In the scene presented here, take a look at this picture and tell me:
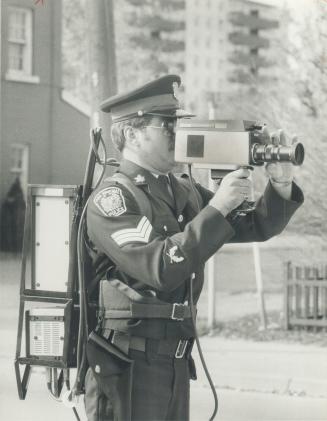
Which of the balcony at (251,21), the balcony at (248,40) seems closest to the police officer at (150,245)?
the balcony at (251,21)

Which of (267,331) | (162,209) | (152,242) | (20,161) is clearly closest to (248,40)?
(20,161)

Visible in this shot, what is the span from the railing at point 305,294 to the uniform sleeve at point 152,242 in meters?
4.38

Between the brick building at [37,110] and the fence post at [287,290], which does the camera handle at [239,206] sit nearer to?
the brick building at [37,110]

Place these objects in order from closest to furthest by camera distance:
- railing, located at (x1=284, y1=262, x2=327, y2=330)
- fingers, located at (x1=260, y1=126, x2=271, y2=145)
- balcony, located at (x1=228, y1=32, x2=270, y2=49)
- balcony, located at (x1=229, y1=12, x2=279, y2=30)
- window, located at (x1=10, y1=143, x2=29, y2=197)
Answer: fingers, located at (x1=260, y1=126, x2=271, y2=145), window, located at (x1=10, y1=143, x2=29, y2=197), balcony, located at (x1=229, y1=12, x2=279, y2=30), balcony, located at (x1=228, y1=32, x2=270, y2=49), railing, located at (x1=284, y1=262, x2=327, y2=330)

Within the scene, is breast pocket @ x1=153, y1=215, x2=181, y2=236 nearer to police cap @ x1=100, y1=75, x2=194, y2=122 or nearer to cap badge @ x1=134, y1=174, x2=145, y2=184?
cap badge @ x1=134, y1=174, x2=145, y2=184

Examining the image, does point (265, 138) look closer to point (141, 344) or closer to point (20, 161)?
point (141, 344)

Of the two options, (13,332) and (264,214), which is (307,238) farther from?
(264,214)

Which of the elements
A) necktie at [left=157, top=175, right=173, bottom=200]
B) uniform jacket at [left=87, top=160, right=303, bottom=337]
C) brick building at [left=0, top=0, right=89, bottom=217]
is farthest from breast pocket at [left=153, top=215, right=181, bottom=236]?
brick building at [left=0, top=0, right=89, bottom=217]

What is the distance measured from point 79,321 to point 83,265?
0.21 metres

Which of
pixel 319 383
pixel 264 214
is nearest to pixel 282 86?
pixel 319 383

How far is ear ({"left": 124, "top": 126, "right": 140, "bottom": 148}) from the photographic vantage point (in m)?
2.82

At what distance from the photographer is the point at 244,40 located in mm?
6309

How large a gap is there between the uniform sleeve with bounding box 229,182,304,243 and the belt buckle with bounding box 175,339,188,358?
1.28 feet

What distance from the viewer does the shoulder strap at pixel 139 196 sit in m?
2.71
